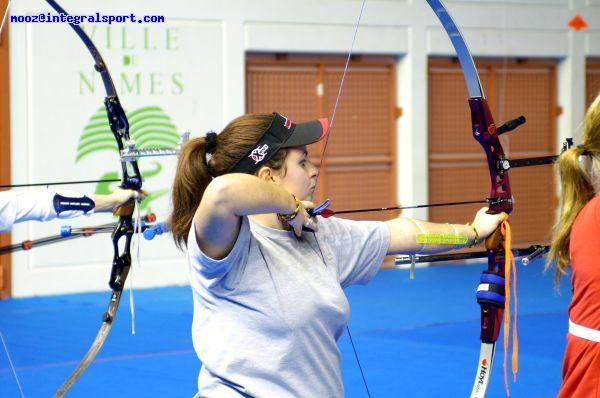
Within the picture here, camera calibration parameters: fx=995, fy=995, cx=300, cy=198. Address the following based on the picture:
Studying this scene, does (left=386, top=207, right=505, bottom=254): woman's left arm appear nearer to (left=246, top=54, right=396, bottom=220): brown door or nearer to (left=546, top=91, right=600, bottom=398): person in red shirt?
(left=546, top=91, right=600, bottom=398): person in red shirt

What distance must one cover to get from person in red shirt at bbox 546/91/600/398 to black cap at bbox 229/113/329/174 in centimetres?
67

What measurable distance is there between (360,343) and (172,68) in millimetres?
2956

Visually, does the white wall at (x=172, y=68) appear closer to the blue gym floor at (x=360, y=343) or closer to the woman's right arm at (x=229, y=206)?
the blue gym floor at (x=360, y=343)

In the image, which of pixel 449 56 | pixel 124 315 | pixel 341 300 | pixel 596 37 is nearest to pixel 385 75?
pixel 449 56

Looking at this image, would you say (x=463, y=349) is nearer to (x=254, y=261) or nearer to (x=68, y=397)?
(x=68, y=397)

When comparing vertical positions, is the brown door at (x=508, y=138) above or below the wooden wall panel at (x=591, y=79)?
below

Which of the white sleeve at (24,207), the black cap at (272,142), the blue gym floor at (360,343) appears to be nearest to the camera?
the black cap at (272,142)

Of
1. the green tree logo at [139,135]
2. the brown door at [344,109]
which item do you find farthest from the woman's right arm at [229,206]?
the brown door at [344,109]

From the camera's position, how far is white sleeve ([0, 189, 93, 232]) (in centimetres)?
316

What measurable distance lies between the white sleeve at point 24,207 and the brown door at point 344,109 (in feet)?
14.2

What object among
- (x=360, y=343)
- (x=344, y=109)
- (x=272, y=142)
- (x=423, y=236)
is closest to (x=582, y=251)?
(x=423, y=236)

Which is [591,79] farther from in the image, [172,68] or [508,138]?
[172,68]

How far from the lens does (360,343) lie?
16.4 ft

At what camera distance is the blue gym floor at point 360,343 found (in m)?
4.10
